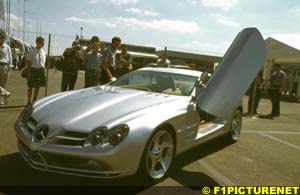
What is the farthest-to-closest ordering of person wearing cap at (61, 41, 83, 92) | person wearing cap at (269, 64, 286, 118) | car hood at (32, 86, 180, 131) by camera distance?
1. person wearing cap at (269, 64, 286, 118)
2. person wearing cap at (61, 41, 83, 92)
3. car hood at (32, 86, 180, 131)

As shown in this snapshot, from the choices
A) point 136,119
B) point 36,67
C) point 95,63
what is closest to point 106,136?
point 136,119

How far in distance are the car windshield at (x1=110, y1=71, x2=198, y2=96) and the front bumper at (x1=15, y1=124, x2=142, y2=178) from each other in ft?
5.92

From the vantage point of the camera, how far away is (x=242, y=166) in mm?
5332

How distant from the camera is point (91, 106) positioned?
14.4ft

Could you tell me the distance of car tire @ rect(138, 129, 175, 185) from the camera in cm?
401

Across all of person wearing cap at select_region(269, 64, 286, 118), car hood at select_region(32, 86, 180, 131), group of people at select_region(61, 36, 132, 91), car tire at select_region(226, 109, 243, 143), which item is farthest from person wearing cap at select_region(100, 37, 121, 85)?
person wearing cap at select_region(269, 64, 286, 118)

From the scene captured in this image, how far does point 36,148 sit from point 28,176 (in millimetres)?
607

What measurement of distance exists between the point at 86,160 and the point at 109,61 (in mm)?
5532

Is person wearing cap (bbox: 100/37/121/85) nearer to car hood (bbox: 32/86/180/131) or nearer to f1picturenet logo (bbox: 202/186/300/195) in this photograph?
car hood (bbox: 32/86/180/131)

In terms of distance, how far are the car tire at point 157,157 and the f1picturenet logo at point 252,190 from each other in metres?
0.55

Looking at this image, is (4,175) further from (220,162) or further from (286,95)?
(286,95)

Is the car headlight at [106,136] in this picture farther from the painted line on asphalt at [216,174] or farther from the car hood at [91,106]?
the painted line on asphalt at [216,174]

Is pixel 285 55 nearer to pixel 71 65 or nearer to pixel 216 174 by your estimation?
pixel 71 65

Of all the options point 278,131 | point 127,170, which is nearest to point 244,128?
point 278,131
